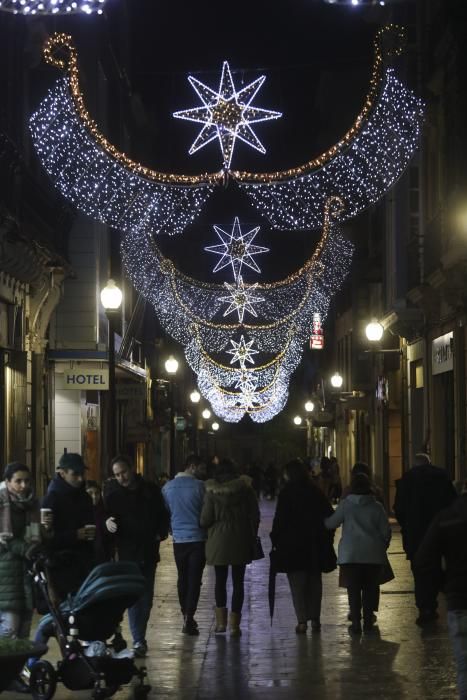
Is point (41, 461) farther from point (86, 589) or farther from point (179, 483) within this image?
point (86, 589)

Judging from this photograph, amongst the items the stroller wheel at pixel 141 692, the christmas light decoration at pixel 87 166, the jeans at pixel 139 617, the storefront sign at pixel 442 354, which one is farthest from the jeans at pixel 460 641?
the storefront sign at pixel 442 354

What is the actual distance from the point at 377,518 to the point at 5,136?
1050cm

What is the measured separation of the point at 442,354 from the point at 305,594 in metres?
14.6

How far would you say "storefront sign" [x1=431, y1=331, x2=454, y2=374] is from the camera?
27781 mm

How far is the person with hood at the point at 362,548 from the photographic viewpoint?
15.3 metres

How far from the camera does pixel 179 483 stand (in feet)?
52.2

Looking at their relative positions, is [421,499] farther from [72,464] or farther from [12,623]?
[12,623]

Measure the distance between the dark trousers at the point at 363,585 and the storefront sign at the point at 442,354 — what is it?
12.4 metres

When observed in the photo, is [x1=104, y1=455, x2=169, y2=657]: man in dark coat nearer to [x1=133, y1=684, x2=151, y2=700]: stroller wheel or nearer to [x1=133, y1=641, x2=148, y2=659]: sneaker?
[x1=133, y1=641, x2=148, y2=659]: sneaker

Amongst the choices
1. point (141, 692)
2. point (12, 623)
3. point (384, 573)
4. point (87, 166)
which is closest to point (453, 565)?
point (141, 692)

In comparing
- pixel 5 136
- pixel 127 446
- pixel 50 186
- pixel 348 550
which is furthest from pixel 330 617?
pixel 127 446

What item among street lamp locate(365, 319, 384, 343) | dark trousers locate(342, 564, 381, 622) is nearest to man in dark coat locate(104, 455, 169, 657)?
dark trousers locate(342, 564, 381, 622)

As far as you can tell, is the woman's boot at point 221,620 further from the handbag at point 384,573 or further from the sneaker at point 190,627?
the handbag at point 384,573

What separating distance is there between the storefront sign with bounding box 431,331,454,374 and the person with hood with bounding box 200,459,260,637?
12.6 metres
